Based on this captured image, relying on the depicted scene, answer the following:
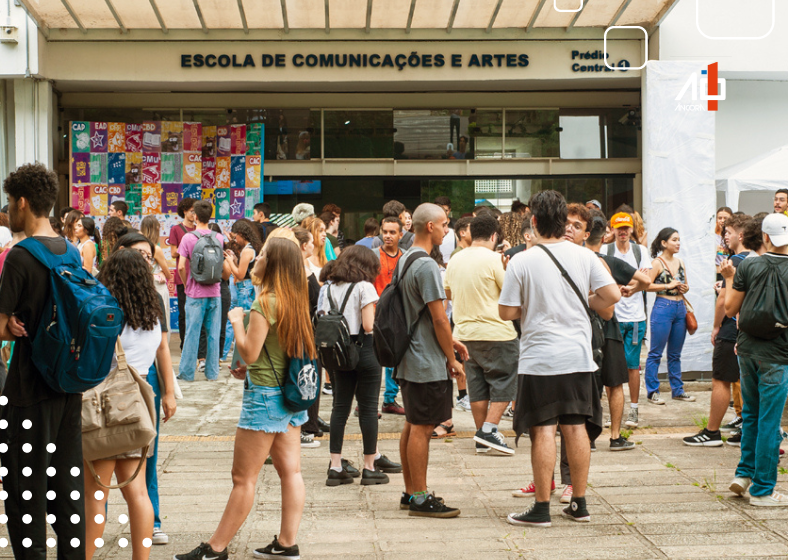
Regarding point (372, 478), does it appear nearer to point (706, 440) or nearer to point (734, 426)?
point (706, 440)

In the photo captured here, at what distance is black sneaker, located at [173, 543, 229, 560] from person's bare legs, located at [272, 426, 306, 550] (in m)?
0.33

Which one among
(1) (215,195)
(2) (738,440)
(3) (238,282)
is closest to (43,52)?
(1) (215,195)

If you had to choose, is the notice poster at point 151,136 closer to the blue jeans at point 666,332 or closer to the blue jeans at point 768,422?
the blue jeans at point 666,332

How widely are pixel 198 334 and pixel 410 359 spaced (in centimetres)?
511

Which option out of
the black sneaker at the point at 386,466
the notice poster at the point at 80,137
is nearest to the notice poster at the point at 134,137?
the notice poster at the point at 80,137

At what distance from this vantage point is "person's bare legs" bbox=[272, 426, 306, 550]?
174 inches

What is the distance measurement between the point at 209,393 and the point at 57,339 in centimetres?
609

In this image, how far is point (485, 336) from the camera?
6.95 meters

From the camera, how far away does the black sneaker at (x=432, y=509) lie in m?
5.22

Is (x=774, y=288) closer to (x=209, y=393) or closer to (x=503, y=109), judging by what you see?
(x=209, y=393)

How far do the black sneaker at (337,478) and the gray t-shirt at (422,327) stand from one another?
1125 millimetres

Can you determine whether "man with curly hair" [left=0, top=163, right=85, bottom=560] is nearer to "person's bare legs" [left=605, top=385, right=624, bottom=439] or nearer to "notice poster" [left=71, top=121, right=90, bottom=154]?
"person's bare legs" [left=605, top=385, right=624, bottom=439]

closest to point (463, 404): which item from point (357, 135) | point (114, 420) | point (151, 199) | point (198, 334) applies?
point (198, 334)

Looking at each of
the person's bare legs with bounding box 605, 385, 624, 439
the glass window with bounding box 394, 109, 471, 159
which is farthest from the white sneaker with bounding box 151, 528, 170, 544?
the glass window with bounding box 394, 109, 471, 159
